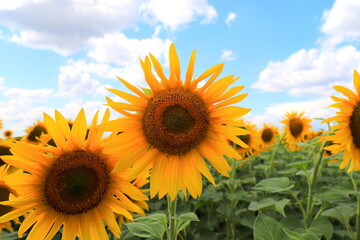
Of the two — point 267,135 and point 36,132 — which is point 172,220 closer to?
point 36,132

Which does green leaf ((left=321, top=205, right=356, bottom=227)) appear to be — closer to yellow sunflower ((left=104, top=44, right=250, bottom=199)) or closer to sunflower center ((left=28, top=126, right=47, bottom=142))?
yellow sunflower ((left=104, top=44, right=250, bottom=199))

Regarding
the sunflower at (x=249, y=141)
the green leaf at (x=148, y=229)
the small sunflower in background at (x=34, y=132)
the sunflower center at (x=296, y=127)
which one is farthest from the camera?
the sunflower center at (x=296, y=127)

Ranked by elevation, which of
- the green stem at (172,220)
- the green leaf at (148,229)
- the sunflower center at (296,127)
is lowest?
the green leaf at (148,229)

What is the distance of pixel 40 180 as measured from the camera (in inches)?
82.7

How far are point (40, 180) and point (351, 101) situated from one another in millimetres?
2779

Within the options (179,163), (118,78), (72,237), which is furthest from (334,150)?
(72,237)

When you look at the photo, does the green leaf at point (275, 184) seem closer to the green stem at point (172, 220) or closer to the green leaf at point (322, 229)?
the green leaf at point (322, 229)

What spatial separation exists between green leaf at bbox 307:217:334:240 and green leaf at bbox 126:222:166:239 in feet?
4.56

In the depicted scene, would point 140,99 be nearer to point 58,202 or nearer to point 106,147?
point 106,147

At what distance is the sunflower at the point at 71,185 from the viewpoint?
205 cm

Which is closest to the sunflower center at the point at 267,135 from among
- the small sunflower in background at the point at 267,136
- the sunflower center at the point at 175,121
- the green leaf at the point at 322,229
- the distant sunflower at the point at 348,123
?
the small sunflower in background at the point at 267,136

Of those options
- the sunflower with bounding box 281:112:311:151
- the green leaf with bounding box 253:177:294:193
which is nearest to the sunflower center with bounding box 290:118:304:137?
the sunflower with bounding box 281:112:311:151

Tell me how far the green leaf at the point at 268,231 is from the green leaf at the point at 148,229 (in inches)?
30.0

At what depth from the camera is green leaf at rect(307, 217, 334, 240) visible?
8.93 ft
